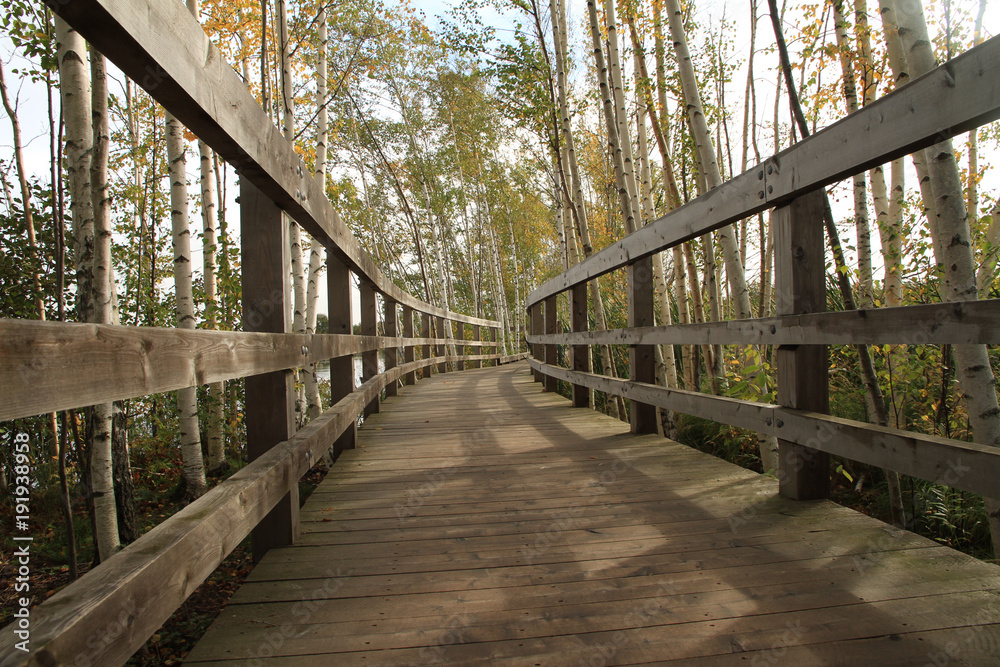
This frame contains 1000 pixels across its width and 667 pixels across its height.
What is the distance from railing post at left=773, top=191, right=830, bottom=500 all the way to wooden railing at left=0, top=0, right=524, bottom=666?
5.77 feet

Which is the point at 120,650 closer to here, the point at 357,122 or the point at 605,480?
the point at 605,480

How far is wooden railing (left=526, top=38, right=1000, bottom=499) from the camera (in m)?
1.35

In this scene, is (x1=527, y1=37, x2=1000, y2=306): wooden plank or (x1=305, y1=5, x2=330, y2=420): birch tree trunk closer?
(x1=527, y1=37, x2=1000, y2=306): wooden plank

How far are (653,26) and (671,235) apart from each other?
22.3ft

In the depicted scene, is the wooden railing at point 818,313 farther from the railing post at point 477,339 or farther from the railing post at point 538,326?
the railing post at point 477,339

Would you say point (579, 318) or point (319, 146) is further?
point (319, 146)

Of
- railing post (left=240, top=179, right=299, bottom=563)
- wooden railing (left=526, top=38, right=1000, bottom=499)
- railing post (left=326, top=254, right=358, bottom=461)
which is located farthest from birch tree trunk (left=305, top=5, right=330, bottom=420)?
railing post (left=240, top=179, right=299, bottom=563)

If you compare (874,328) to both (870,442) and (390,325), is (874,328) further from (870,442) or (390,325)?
(390,325)

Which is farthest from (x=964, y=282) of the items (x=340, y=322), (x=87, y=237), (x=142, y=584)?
(x=87, y=237)

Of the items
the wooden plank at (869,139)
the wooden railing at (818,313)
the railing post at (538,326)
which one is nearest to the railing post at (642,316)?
the wooden railing at (818,313)

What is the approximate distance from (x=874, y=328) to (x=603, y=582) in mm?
1049

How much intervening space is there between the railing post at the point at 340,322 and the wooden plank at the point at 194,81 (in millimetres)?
1254

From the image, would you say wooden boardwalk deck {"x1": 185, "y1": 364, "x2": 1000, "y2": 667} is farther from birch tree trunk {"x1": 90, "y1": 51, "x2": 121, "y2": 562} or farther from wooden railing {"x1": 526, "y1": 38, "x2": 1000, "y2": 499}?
birch tree trunk {"x1": 90, "y1": 51, "x2": 121, "y2": 562}

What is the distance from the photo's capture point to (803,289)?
2.10m
